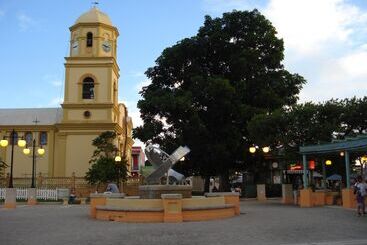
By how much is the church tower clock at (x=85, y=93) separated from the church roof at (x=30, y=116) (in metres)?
4.03

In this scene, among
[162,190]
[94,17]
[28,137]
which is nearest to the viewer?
[162,190]

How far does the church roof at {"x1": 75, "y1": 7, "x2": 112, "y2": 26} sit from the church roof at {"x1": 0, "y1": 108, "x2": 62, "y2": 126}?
11.2m

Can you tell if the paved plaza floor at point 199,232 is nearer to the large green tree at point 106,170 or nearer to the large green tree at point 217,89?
the large green tree at point 217,89

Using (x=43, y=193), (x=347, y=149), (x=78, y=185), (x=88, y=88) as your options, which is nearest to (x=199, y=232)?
(x=347, y=149)

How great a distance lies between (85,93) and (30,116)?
896cm

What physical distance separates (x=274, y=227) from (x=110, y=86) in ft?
Result: 128

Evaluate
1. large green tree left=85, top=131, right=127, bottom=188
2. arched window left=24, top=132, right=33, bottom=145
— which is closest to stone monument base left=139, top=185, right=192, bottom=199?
large green tree left=85, top=131, right=127, bottom=188

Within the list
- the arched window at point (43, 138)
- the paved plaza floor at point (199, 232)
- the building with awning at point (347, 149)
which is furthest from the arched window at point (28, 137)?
the paved plaza floor at point (199, 232)

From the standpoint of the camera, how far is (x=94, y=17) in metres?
53.3

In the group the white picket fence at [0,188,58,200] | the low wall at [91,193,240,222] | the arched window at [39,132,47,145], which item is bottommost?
the low wall at [91,193,240,222]

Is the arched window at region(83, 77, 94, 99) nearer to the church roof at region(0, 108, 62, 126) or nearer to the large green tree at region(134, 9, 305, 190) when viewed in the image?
the church roof at region(0, 108, 62, 126)

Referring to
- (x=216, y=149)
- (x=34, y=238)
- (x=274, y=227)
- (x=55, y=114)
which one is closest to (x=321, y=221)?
(x=274, y=227)

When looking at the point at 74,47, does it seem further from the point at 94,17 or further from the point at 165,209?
the point at 165,209

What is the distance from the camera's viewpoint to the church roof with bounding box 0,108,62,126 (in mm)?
57281
